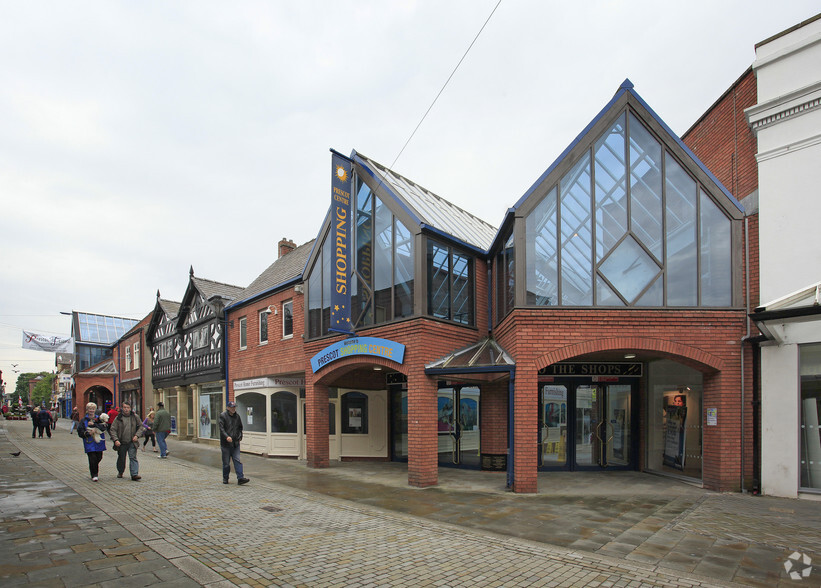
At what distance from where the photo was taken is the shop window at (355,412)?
1611 centimetres

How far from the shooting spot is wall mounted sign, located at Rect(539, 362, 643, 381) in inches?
512

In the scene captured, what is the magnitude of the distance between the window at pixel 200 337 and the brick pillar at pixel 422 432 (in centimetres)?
1500

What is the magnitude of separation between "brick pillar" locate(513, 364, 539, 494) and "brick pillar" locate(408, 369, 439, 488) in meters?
1.84

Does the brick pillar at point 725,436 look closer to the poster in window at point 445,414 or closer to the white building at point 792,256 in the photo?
the white building at point 792,256

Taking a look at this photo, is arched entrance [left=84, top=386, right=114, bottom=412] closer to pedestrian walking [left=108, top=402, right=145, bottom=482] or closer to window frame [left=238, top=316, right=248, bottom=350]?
window frame [left=238, top=316, right=248, bottom=350]

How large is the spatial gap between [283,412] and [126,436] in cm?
692

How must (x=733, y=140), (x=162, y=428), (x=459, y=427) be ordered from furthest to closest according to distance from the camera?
(x=162, y=428) → (x=459, y=427) → (x=733, y=140)

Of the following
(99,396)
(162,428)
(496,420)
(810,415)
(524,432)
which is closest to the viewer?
(810,415)

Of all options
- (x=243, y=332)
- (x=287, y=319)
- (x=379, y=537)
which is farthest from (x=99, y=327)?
(x=379, y=537)

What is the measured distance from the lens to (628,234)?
10539 millimetres

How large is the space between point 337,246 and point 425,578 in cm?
869

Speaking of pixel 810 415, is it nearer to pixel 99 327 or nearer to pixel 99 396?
pixel 99 396

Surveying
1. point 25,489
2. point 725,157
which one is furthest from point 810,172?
point 25,489

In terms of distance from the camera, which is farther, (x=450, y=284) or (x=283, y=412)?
(x=283, y=412)
